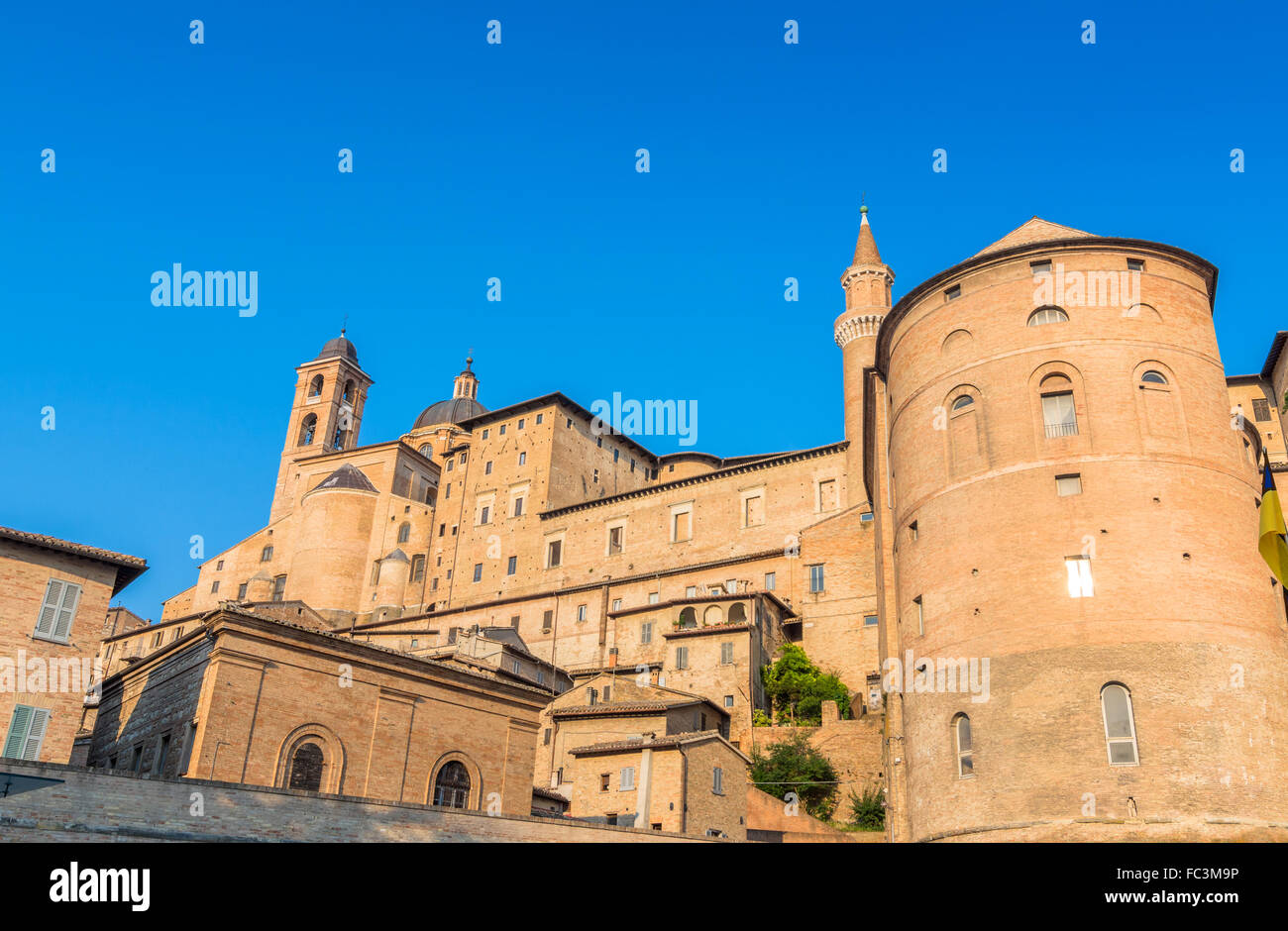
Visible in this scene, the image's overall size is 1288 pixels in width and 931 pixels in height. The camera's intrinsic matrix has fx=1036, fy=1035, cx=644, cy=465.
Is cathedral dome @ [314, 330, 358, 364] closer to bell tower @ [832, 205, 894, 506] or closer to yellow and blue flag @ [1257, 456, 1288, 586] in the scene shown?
bell tower @ [832, 205, 894, 506]

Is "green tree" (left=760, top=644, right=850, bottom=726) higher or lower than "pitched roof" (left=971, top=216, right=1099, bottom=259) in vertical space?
lower

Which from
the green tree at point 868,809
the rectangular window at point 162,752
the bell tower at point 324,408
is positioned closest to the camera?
the rectangular window at point 162,752

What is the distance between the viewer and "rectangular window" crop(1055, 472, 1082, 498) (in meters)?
26.0

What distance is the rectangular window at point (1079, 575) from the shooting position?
24672 mm

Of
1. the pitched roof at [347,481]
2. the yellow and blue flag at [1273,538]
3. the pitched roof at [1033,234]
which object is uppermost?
the pitched roof at [347,481]

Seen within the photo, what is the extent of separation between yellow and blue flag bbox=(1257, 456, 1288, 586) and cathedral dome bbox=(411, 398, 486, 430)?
6474 centimetres

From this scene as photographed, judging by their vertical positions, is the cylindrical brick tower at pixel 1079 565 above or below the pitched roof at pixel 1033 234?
below

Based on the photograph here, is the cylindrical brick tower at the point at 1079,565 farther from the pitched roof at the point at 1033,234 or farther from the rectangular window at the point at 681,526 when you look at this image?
the rectangular window at the point at 681,526

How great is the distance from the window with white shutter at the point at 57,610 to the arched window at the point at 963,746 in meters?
21.3

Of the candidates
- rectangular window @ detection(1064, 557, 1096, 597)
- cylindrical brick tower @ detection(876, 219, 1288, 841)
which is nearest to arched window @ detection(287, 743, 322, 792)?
cylindrical brick tower @ detection(876, 219, 1288, 841)

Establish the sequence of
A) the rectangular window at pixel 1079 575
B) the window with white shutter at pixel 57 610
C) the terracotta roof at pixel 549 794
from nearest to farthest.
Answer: the window with white shutter at pixel 57 610, the rectangular window at pixel 1079 575, the terracotta roof at pixel 549 794

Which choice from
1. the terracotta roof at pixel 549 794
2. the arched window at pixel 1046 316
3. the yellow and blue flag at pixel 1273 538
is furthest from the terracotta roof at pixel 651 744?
the yellow and blue flag at pixel 1273 538
